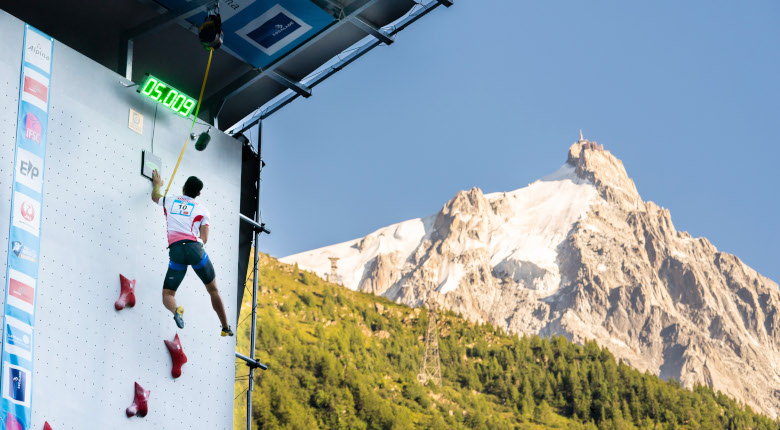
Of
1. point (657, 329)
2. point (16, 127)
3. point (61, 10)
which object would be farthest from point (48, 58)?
point (657, 329)

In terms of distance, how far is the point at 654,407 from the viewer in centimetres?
9138

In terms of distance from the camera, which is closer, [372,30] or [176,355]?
[176,355]

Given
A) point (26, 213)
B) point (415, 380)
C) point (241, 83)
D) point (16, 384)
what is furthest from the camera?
point (415, 380)

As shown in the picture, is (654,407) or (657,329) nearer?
(654,407)

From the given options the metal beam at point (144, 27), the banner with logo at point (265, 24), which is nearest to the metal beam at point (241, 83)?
the banner with logo at point (265, 24)

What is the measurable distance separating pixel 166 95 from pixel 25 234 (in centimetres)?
311

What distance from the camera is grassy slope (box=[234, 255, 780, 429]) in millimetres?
72750

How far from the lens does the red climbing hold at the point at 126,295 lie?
1046 centimetres

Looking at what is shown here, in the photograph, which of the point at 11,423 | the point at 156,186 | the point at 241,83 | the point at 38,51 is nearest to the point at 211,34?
the point at 156,186

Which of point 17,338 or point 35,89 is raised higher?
point 35,89

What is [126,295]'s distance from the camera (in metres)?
10.6

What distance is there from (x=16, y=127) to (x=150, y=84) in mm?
2260

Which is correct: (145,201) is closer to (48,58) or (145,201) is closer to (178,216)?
(178,216)

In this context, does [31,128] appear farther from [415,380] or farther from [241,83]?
[415,380]
